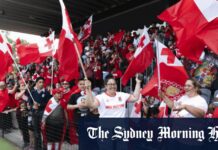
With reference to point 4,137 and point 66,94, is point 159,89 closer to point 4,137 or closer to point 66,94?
point 66,94

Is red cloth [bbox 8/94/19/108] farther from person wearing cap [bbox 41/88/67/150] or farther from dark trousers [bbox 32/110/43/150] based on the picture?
person wearing cap [bbox 41/88/67/150]

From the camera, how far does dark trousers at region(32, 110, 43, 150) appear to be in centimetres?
622

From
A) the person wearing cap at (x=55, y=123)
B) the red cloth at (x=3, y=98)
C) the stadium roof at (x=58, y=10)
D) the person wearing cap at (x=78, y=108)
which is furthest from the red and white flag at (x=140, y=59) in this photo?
the stadium roof at (x=58, y=10)

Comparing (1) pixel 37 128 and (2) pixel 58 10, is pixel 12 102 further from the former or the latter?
(2) pixel 58 10

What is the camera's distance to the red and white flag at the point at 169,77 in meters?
4.84

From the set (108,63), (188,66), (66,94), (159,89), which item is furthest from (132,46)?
(159,89)

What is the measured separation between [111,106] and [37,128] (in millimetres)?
2376

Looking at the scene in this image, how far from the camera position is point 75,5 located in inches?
602

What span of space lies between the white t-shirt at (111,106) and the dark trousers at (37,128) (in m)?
1.97

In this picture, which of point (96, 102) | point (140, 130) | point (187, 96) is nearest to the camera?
point (140, 130)

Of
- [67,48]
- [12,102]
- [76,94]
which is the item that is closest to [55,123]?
[76,94]

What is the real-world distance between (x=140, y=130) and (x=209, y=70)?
13.6 feet

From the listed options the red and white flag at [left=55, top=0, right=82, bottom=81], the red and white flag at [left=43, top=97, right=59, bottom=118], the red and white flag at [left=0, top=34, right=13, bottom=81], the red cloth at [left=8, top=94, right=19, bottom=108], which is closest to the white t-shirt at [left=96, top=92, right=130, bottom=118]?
the red and white flag at [left=55, top=0, right=82, bottom=81]

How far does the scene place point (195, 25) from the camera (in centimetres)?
466
